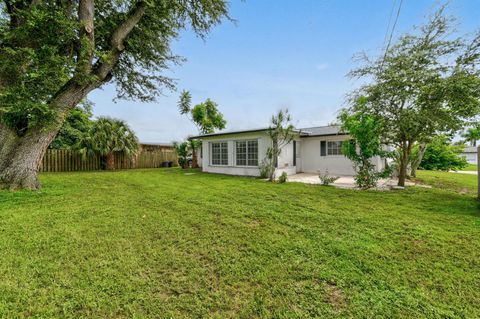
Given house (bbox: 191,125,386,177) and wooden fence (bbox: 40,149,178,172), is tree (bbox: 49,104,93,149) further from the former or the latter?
house (bbox: 191,125,386,177)

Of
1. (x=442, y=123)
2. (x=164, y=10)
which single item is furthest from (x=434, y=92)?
(x=164, y=10)

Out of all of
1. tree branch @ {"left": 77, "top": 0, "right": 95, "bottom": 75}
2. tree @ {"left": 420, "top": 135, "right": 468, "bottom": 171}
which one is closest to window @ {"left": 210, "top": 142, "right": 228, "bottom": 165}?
tree branch @ {"left": 77, "top": 0, "right": 95, "bottom": 75}

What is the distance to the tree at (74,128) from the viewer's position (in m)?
14.6

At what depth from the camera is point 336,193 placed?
6.80 metres

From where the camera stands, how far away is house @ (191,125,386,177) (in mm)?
11258

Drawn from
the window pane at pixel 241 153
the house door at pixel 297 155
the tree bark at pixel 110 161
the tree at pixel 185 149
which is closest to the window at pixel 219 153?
the window pane at pixel 241 153

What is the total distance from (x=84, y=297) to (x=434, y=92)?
10.1 metres

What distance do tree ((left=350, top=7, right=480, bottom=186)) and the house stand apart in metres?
3.20

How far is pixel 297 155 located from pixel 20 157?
40.3 feet

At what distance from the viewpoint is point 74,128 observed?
15359mm

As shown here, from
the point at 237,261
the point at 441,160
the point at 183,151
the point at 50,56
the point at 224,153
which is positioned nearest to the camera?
the point at 237,261

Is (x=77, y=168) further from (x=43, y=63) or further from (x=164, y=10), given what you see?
(x=164, y=10)

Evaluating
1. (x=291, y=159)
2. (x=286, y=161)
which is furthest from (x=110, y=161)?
(x=291, y=159)

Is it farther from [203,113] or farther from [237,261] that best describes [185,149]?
[237,261]
